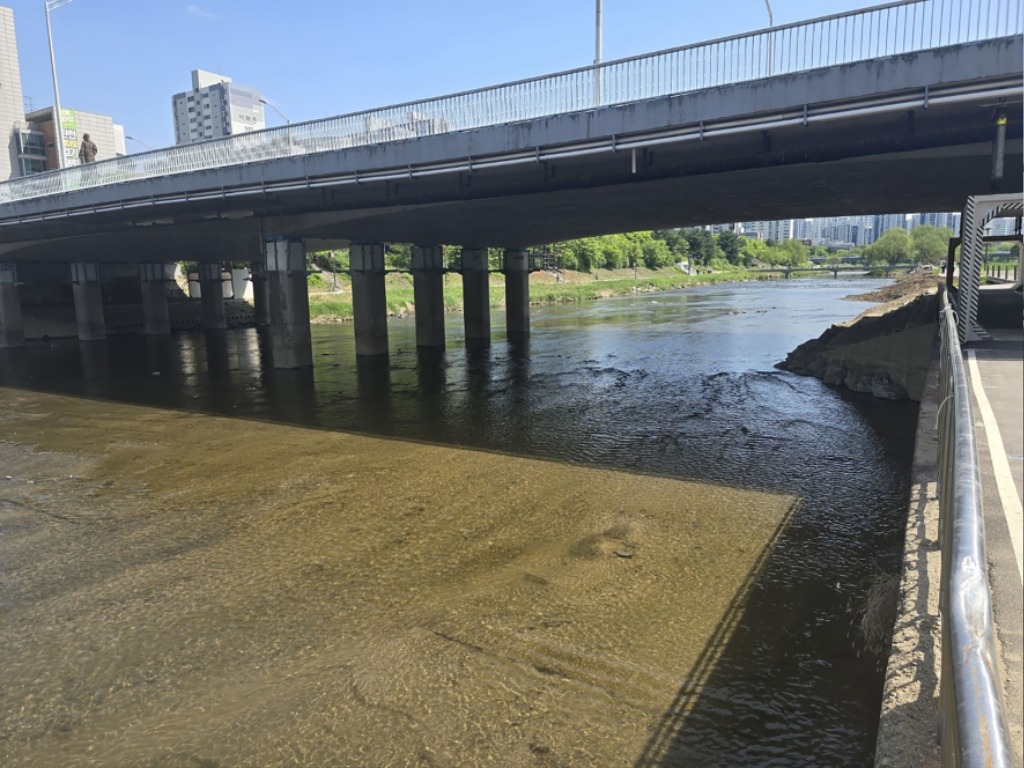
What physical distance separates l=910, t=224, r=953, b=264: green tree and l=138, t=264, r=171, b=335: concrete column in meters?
119

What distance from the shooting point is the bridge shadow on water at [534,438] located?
5750mm

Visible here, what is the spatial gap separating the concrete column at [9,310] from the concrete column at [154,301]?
7.54 meters

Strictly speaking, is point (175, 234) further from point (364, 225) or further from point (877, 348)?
point (877, 348)

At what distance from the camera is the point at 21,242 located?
3516 cm

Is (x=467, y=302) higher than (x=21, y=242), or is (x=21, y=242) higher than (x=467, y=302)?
(x=21, y=242)

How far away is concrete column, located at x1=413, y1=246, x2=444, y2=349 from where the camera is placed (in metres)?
36.1

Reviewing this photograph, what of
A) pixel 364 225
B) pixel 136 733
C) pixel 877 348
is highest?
pixel 364 225

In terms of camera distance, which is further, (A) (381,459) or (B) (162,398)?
(B) (162,398)

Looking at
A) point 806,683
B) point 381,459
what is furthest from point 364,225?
point 806,683

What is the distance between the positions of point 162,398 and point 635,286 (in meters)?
77.0

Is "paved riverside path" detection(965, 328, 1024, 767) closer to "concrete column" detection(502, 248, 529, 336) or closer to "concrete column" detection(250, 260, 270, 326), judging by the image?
"concrete column" detection(502, 248, 529, 336)

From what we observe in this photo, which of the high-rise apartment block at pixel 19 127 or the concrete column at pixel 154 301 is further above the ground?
the high-rise apartment block at pixel 19 127

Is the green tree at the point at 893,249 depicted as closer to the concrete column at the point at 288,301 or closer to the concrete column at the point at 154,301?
the concrete column at the point at 154,301

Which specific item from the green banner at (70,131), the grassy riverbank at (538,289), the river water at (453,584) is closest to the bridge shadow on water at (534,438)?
the river water at (453,584)
